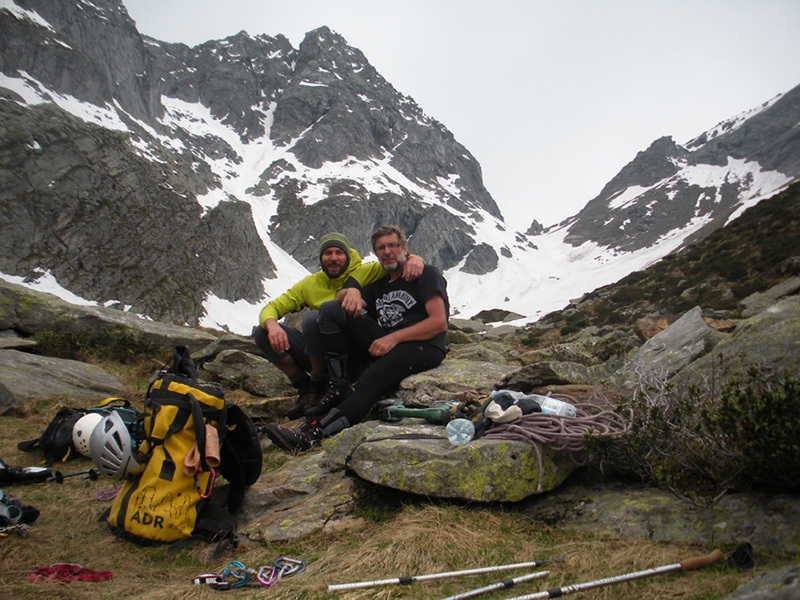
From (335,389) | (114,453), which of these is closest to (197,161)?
(335,389)

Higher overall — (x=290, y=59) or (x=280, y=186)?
(x=290, y=59)

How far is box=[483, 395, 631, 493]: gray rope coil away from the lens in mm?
2939

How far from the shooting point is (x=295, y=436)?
171 inches

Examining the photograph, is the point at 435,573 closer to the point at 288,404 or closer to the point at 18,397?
the point at 288,404

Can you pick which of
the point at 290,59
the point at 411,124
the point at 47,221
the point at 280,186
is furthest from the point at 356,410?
the point at 290,59

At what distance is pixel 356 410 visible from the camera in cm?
446

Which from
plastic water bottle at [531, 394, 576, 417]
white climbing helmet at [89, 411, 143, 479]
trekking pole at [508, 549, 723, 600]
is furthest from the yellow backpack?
plastic water bottle at [531, 394, 576, 417]

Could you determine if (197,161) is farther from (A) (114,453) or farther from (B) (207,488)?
(B) (207,488)

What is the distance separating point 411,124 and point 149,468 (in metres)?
171

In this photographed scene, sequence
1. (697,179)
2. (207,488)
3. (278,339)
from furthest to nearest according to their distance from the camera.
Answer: (697,179) < (278,339) < (207,488)

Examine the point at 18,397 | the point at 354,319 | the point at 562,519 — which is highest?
the point at 18,397

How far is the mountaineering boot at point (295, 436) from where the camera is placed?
4293 mm

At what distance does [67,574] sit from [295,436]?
6.99ft

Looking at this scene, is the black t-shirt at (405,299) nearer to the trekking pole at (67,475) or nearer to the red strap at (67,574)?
the trekking pole at (67,475)
